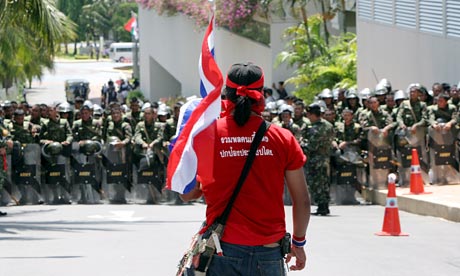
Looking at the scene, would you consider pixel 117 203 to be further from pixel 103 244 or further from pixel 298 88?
pixel 298 88

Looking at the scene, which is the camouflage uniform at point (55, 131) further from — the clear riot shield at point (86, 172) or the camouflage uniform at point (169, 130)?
the camouflage uniform at point (169, 130)

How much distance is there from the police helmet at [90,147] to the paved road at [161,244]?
7.82 ft

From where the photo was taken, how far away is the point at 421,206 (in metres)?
17.0

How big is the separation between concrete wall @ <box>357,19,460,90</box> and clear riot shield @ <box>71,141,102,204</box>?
25.3 feet

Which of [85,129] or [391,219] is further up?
[85,129]

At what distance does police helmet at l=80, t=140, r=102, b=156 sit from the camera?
20328 mm

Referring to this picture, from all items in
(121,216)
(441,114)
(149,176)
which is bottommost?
(121,216)

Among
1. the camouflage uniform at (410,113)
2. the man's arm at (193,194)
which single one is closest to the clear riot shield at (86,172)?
the camouflage uniform at (410,113)

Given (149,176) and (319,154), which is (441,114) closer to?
(319,154)

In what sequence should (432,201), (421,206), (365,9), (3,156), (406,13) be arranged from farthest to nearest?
1. (365,9)
2. (406,13)
3. (3,156)
4. (421,206)
5. (432,201)

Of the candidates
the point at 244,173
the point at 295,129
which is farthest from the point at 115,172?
the point at 244,173

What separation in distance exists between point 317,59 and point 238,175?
2700cm

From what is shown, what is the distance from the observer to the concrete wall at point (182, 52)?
38469mm

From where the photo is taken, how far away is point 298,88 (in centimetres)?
3400
